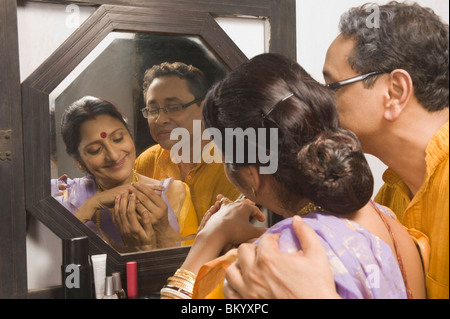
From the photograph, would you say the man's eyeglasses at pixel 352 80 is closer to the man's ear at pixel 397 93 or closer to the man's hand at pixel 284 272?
the man's ear at pixel 397 93

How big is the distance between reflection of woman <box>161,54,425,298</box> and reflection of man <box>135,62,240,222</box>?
381 millimetres

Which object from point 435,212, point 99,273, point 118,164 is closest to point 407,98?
point 435,212

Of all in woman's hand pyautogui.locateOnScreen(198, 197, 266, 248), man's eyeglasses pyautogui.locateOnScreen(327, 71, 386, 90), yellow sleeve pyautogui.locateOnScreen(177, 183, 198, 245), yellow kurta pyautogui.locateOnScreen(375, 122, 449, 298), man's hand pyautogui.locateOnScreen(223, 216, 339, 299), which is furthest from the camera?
yellow sleeve pyautogui.locateOnScreen(177, 183, 198, 245)

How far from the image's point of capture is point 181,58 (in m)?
1.13

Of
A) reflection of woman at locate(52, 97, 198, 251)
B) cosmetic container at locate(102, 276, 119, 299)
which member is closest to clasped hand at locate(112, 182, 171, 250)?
reflection of woman at locate(52, 97, 198, 251)

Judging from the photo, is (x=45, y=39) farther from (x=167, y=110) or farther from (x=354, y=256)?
(x=354, y=256)

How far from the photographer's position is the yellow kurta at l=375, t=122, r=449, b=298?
75 centimetres

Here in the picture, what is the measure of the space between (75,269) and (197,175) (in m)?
0.38

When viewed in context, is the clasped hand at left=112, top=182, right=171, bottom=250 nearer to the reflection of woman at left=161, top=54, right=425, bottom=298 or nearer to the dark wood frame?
the dark wood frame

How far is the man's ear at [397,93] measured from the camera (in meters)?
0.83

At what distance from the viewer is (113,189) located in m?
1.09

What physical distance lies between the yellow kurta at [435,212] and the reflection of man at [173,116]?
0.52 m
